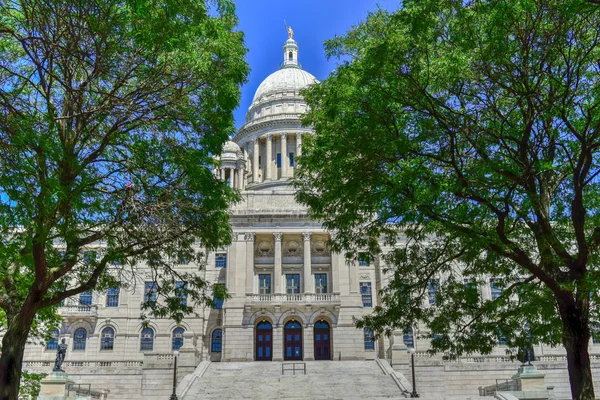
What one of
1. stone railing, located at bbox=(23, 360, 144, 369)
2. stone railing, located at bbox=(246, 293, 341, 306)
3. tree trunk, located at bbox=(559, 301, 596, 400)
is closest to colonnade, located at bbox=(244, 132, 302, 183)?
stone railing, located at bbox=(246, 293, 341, 306)

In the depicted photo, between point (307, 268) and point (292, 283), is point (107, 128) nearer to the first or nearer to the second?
point (307, 268)

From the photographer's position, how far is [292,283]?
1870 inches

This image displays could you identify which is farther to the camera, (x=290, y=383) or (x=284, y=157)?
(x=284, y=157)

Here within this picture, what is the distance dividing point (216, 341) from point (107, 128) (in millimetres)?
34557

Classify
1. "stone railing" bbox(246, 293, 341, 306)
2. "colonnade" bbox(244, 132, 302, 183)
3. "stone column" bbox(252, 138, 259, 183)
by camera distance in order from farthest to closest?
1. "stone column" bbox(252, 138, 259, 183)
2. "colonnade" bbox(244, 132, 302, 183)
3. "stone railing" bbox(246, 293, 341, 306)

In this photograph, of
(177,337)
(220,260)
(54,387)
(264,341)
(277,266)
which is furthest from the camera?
(220,260)

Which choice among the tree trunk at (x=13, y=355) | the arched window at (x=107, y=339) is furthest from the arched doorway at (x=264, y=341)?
the tree trunk at (x=13, y=355)

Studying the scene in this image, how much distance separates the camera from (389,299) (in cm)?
1827

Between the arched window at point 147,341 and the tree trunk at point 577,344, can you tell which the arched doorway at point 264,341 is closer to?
the arched window at point 147,341

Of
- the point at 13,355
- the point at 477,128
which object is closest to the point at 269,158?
the point at 477,128

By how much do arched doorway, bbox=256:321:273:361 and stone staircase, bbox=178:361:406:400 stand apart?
5.64 metres

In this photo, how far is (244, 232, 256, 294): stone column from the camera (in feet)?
150

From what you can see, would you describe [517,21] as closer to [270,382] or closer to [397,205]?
[397,205]

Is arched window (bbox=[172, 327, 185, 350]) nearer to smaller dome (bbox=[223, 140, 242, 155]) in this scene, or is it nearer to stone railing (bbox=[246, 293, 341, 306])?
stone railing (bbox=[246, 293, 341, 306])
